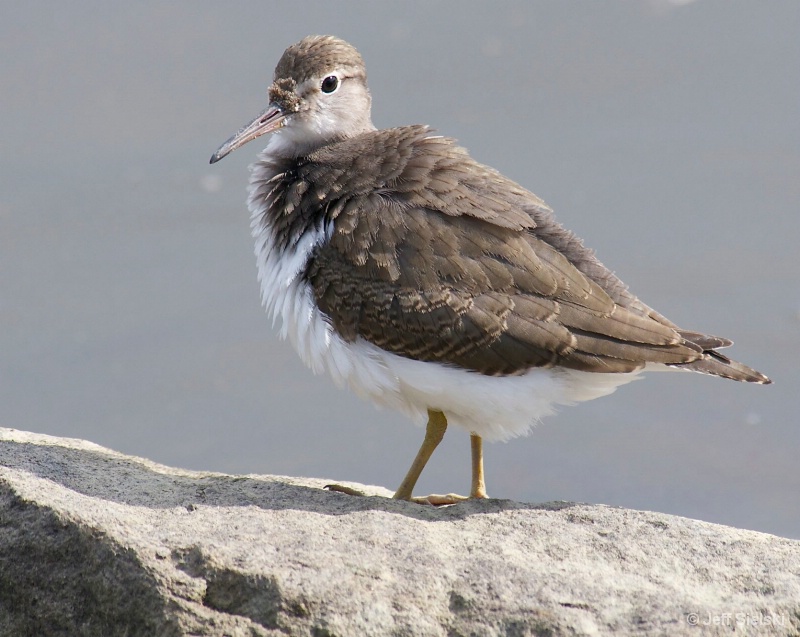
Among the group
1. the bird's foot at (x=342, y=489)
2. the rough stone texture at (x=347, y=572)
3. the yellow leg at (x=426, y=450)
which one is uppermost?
the yellow leg at (x=426, y=450)

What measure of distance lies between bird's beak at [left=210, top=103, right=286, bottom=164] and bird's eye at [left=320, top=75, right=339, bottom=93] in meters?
0.37

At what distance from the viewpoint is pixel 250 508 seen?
5.39m

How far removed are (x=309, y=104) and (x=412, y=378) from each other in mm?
2250

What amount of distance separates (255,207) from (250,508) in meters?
2.38

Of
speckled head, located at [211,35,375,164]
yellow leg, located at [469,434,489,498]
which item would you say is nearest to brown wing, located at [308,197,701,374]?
yellow leg, located at [469,434,489,498]

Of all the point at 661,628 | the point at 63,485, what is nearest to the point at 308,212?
the point at 63,485

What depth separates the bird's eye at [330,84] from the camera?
7.46m

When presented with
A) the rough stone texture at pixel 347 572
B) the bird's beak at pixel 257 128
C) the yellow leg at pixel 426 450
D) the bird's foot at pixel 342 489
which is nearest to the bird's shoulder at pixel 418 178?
the bird's beak at pixel 257 128

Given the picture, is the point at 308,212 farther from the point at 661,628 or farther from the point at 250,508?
the point at 661,628

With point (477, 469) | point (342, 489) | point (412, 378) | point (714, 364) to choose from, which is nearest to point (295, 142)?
point (412, 378)

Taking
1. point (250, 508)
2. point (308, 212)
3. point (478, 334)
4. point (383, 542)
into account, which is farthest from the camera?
point (308, 212)

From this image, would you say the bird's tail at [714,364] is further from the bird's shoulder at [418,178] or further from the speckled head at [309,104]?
the speckled head at [309,104]

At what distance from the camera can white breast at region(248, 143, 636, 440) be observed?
619 cm

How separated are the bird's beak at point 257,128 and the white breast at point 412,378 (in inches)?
33.7
